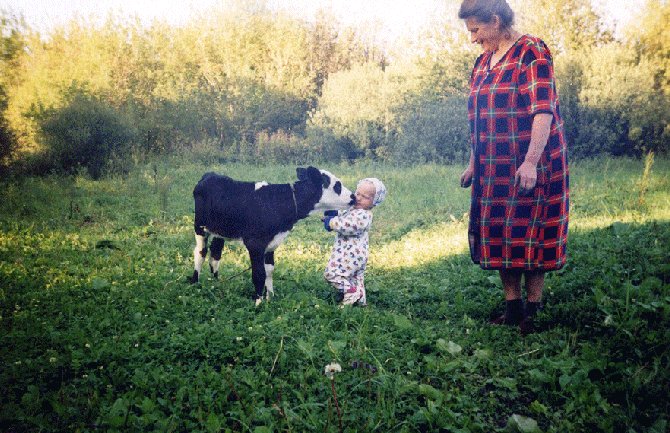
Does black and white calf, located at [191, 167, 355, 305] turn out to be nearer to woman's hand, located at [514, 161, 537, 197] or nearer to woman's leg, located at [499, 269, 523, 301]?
woman's leg, located at [499, 269, 523, 301]

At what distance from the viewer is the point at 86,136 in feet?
43.5

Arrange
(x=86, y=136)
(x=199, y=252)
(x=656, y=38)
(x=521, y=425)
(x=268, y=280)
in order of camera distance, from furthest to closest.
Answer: (x=656, y=38)
(x=86, y=136)
(x=199, y=252)
(x=268, y=280)
(x=521, y=425)

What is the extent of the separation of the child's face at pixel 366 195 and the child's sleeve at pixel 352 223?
103 mm

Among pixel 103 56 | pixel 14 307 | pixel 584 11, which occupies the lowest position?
pixel 14 307

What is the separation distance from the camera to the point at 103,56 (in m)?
17.0

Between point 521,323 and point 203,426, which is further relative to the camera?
point 521,323

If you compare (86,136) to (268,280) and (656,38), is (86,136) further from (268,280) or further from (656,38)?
(656,38)

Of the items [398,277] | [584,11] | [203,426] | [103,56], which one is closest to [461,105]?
[584,11]

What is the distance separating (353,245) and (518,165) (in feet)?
6.38

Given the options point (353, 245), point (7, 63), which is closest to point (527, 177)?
point (353, 245)

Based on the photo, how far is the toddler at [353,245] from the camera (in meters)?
4.73

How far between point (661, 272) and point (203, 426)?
170 inches

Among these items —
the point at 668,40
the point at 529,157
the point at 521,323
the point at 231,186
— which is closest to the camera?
the point at 529,157

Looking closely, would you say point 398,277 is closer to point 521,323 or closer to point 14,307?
point 521,323
